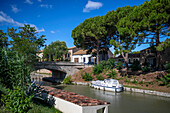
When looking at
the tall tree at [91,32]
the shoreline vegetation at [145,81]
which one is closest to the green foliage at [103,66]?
the shoreline vegetation at [145,81]

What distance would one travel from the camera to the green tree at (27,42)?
53.2ft

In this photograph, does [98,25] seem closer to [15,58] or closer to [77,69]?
[77,69]

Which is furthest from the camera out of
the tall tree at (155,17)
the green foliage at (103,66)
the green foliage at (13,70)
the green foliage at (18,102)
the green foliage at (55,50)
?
the green foliage at (55,50)

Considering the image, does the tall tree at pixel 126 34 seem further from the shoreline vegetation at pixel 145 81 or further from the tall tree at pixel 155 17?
the shoreline vegetation at pixel 145 81

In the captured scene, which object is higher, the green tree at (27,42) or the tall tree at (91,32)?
the tall tree at (91,32)

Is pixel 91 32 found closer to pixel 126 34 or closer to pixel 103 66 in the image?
pixel 103 66

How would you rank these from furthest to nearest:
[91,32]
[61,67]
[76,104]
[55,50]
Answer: [55,50] < [61,67] < [91,32] < [76,104]

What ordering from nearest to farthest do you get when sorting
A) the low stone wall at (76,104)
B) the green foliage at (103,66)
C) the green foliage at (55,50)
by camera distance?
the low stone wall at (76,104)
the green foliage at (103,66)
the green foliage at (55,50)

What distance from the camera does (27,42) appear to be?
687 inches

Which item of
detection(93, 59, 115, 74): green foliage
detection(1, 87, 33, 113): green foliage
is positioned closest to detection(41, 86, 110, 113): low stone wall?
detection(1, 87, 33, 113): green foliage

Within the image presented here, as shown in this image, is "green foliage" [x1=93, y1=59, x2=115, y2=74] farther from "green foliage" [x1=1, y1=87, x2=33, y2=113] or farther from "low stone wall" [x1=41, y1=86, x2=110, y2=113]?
"green foliage" [x1=1, y1=87, x2=33, y2=113]

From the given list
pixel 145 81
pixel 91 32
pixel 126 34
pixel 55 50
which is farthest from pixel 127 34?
pixel 55 50

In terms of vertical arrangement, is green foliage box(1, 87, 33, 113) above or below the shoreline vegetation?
above

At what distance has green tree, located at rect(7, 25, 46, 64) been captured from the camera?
53.2 ft
